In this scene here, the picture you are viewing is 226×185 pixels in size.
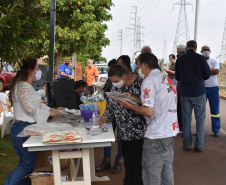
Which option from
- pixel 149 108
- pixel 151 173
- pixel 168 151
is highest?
pixel 149 108

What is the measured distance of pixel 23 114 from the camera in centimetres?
390

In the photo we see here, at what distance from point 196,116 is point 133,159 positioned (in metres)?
2.75

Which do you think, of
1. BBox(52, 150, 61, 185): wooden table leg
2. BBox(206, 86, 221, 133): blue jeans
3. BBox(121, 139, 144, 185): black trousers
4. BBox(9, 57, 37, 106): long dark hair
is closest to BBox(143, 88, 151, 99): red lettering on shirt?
BBox(121, 139, 144, 185): black trousers

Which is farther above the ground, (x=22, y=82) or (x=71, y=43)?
(x=71, y=43)

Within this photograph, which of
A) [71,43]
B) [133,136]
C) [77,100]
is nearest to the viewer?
[133,136]

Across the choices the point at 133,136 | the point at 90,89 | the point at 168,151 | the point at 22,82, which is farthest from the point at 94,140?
the point at 90,89

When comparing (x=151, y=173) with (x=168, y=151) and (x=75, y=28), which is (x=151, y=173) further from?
(x=75, y=28)

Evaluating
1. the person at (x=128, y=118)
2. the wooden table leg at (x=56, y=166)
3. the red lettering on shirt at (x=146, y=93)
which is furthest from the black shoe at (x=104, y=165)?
the red lettering on shirt at (x=146, y=93)

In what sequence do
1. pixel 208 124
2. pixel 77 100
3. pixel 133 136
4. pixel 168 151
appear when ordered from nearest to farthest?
pixel 168 151 < pixel 133 136 < pixel 77 100 < pixel 208 124

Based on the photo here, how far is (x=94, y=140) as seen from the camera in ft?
10.8

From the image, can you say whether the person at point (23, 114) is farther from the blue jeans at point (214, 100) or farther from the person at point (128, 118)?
the blue jeans at point (214, 100)

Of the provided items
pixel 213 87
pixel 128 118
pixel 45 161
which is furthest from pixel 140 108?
pixel 213 87

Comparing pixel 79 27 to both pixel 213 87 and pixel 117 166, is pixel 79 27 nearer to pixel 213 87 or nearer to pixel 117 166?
pixel 213 87

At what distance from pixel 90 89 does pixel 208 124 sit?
12.2 ft
